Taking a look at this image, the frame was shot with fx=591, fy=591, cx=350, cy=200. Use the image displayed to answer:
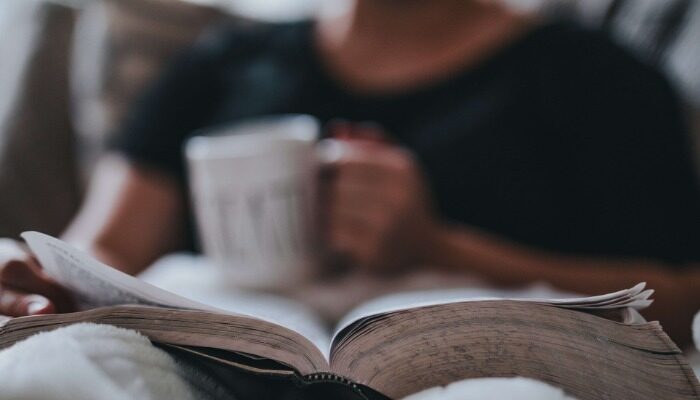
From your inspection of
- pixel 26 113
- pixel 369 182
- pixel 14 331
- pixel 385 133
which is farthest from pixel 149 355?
pixel 26 113

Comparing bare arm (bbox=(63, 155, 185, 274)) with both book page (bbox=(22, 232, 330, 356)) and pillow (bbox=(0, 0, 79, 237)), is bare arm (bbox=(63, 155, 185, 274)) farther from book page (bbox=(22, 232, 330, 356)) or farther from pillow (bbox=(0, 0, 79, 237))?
book page (bbox=(22, 232, 330, 356))

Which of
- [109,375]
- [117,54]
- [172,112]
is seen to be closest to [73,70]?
[117,54]

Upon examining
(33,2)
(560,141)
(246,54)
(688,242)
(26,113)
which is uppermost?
(33,2)

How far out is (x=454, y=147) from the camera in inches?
34.8

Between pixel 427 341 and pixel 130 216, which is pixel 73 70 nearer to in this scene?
pixel 130 216

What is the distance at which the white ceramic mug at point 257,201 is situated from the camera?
65 cm

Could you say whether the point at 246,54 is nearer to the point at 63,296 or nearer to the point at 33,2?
the point at 33,2

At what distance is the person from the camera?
773 millimetres

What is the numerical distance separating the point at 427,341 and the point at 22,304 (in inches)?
10.3

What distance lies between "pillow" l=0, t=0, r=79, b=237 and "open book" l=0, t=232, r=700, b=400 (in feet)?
2.50

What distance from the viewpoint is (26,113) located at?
1100 mm

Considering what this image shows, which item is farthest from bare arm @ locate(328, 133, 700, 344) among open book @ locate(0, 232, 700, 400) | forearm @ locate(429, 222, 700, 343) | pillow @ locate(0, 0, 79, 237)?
pillow @ locate(0, 0, 79, 237)

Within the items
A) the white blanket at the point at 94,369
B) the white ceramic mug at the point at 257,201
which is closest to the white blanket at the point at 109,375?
the white blanket at the point at 94,369

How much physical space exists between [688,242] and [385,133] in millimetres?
454
